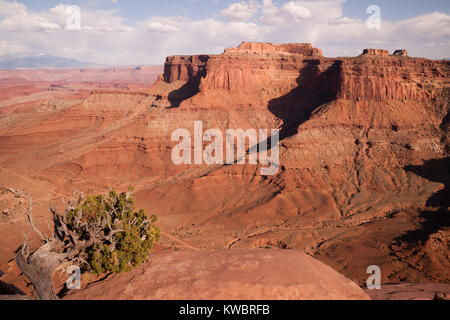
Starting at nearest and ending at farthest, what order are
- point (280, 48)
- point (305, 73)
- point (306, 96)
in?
point (306, 96) → point (305, 73) → point (280, 48)

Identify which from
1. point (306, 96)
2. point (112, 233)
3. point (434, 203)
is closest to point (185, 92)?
point (306, 96)

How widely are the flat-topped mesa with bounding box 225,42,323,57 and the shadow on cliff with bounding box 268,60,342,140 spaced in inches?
486

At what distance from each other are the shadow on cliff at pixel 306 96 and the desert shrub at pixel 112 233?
1677 inches

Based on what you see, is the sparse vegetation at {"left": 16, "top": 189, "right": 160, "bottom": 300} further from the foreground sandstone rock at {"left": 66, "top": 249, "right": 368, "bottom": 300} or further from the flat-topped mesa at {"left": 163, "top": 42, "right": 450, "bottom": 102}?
the flat-topped mesa at {"left": 163, "top": 42, "right": 450, "bottom": 102}

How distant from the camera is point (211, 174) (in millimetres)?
44281

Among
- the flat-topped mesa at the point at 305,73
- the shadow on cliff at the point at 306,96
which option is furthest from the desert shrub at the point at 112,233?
the flat-topped mesa at the point at 305,73

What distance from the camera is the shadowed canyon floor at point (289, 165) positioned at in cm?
3228

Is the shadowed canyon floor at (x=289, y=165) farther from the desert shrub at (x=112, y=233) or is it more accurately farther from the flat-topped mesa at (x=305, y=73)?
the desert shrub at (x=112, y=233)

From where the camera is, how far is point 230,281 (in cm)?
1279

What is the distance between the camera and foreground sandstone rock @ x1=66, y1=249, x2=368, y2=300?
40.0 feet

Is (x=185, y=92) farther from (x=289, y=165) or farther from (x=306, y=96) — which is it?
(x=289, y=165)

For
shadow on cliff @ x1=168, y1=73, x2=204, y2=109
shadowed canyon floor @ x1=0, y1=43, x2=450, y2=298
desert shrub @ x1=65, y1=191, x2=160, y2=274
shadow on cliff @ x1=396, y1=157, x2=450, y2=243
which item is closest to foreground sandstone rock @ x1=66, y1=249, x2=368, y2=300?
desert shrub @ x1=65, y1=191, x2=160, y2=274

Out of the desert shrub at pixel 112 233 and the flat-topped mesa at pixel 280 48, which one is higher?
the flat-topped mesa at pixel 280 48

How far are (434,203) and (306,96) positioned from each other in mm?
34375
